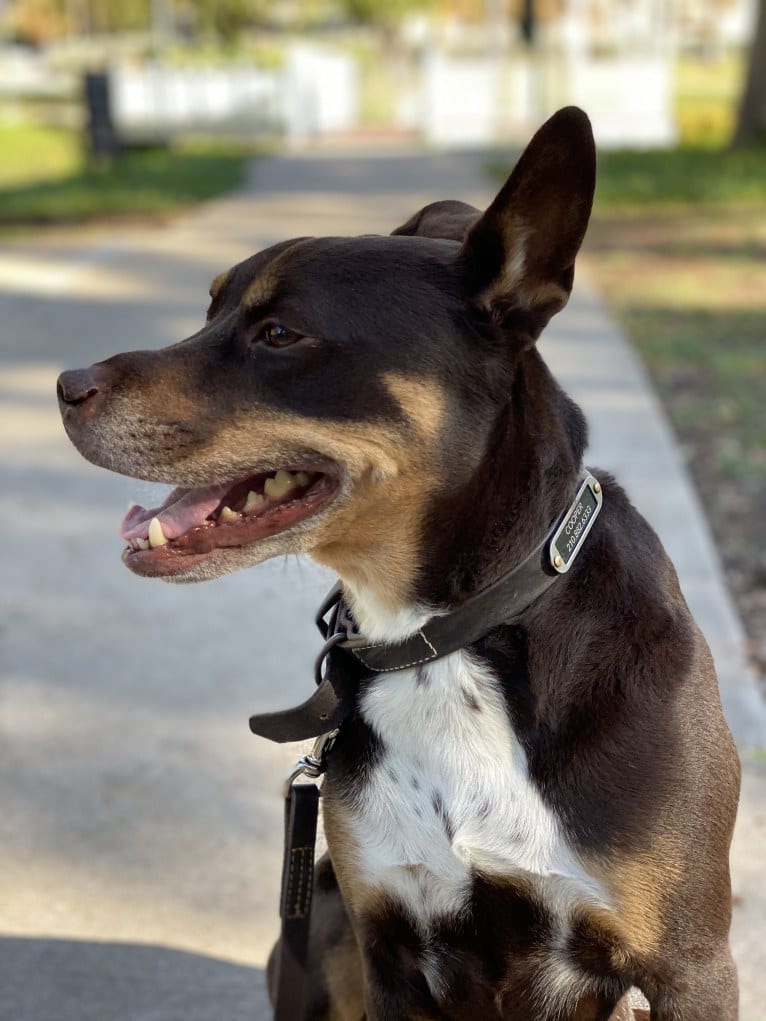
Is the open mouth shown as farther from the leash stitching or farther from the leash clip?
the leash stitching

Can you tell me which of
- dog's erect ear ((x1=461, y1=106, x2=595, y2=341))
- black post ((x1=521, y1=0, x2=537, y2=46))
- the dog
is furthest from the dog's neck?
black post ((x1=521, y1=0, x2=537, y2=46))

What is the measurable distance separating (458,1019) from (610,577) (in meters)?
0.90

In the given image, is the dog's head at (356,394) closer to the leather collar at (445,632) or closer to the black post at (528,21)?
the leather collar at (445,632)

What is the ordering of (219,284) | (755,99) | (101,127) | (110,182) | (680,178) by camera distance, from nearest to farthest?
(219,284), (680,178), (110,182), (755,99), (101,127)

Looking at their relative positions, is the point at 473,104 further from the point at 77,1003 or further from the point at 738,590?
the point at 77,1003

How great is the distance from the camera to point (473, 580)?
2.36 metres

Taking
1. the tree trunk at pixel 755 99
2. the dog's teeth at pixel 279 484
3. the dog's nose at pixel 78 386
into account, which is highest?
the dog's nose at pixel 78 386

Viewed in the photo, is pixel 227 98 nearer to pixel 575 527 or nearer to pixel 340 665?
pixel 340 665

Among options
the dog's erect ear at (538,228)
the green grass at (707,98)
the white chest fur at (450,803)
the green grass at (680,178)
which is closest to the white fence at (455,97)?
the green grass at (707,98)

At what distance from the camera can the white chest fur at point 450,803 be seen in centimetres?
229

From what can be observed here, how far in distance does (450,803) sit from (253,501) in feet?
2.12

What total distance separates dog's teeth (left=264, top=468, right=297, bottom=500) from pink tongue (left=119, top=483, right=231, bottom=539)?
0.26 ft

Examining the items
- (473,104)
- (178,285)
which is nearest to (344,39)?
(473,104)

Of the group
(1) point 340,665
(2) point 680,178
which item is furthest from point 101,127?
(1) point 340,665
